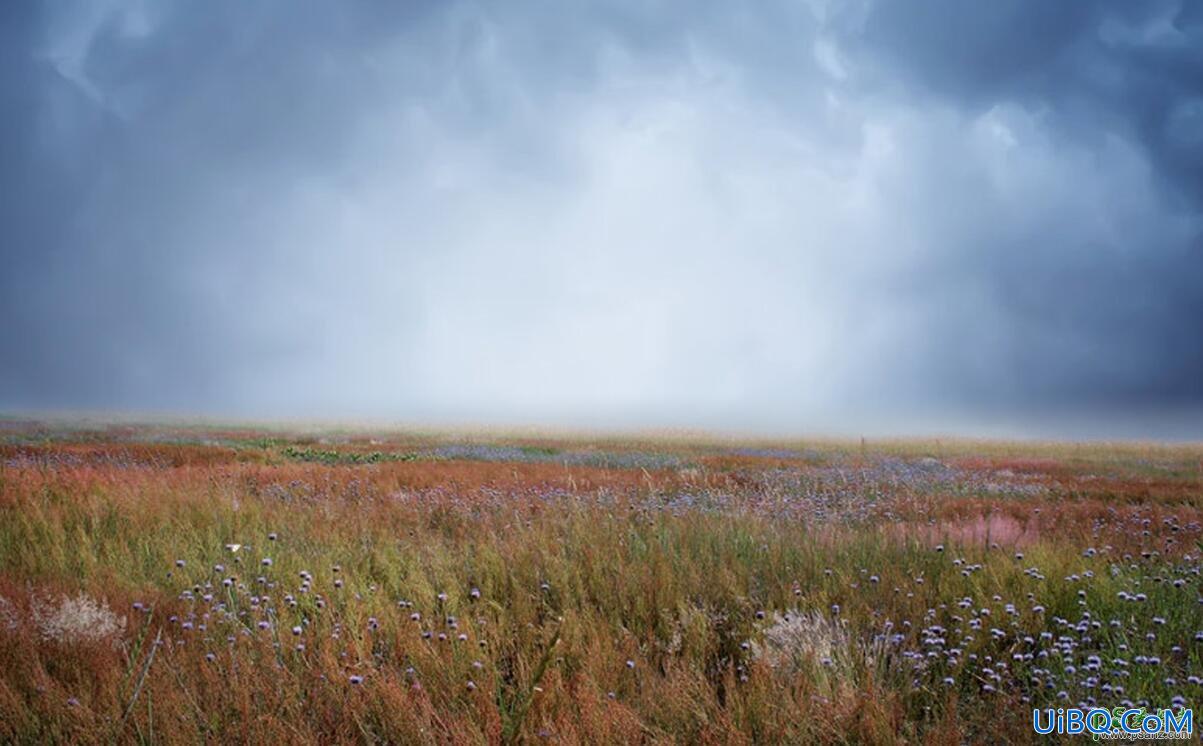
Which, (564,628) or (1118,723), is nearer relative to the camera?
(1118,723)

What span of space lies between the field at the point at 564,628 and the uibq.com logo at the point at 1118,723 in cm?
9

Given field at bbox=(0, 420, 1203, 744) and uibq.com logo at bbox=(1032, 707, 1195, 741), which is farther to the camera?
field at bbox=(0, 420, 1203, 744)

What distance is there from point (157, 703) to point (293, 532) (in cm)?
421

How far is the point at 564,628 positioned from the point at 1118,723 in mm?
2625

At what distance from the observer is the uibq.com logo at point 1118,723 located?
2535 mm

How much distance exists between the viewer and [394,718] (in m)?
2.63

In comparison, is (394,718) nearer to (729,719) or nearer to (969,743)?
(729,719)

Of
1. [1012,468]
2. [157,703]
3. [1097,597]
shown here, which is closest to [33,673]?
[157,703]

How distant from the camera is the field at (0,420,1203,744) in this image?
2.69 metres

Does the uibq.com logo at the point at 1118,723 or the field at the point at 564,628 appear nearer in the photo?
the uibq.com logo at the point at 1118,723

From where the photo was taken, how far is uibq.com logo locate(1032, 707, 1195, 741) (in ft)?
8.32

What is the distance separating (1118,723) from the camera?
265 cm

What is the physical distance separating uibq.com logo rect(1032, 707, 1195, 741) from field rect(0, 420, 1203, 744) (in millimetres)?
92

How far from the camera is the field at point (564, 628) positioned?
269 cm
